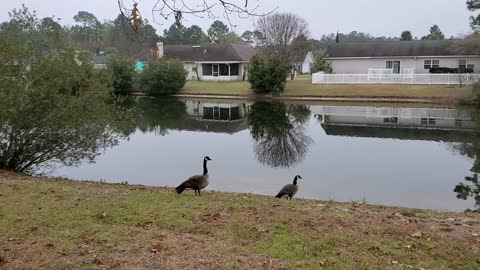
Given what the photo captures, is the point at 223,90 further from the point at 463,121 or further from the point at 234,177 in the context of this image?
the point at 234,177

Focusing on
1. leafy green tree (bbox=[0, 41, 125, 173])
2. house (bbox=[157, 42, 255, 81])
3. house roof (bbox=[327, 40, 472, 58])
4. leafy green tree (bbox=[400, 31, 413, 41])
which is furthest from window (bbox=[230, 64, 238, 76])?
leafy green tree (bbox=[0, 41, 125, 173])

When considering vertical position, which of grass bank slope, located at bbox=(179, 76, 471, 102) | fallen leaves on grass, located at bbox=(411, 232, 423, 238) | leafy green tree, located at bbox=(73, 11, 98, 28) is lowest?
fallen leaves on grass, located at bbox=(411, 232, 423, 238)

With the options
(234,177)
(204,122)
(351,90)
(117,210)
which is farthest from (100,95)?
(351,90)

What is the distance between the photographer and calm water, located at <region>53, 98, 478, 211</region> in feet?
49.8

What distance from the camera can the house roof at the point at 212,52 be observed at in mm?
63000

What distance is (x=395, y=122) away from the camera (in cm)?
3238

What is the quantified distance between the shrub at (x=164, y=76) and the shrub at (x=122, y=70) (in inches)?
76.7

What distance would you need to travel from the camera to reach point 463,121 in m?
31.5

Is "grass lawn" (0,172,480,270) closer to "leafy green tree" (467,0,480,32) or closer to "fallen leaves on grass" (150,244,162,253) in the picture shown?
"fallen leaves on grass" (150,244,162,253)

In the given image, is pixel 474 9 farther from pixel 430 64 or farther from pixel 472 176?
pixel 472 176

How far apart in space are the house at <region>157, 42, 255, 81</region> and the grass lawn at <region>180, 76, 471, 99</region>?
8.11 metres

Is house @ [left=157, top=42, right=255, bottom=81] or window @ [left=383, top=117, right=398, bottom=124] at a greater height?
house @ [left=157, top=42, right=255, bottom=81]

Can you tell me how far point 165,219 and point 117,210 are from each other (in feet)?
3.38

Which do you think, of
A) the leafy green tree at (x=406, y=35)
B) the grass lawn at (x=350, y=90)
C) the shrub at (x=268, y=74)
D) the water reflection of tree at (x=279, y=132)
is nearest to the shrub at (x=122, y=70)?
the grass lawn at (x=350, y=90)
